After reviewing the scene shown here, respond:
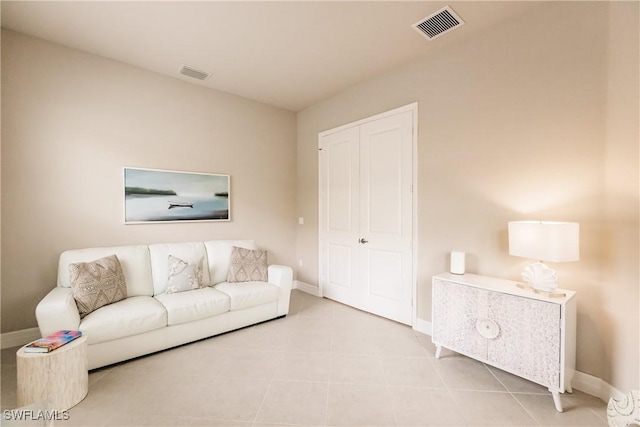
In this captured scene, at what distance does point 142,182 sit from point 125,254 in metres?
0.86

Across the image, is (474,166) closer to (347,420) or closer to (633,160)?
(633,160)

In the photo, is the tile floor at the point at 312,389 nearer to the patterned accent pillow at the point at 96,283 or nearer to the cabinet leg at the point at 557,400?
the cabinet leg at the point at 557,400

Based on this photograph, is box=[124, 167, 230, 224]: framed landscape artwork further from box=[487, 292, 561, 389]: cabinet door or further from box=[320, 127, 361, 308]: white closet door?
box=[487, 292, 561, 389]: cabinet door

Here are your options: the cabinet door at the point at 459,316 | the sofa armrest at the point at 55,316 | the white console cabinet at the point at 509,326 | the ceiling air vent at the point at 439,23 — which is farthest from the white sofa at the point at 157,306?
the ceiling air vent at the point at 439,23

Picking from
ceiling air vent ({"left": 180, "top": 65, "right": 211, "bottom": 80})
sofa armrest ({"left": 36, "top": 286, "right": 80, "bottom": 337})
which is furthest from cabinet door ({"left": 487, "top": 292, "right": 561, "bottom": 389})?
ceiling air vent ({"left": 180, "top": 65, "right": 211, "bottom": 80})

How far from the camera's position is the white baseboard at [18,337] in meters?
2.53

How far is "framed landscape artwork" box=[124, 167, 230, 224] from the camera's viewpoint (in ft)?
10.3

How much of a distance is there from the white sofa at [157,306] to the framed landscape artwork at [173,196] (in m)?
0.44

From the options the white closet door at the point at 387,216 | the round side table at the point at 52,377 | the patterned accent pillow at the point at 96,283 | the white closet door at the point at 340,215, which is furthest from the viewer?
the white closet door at the point at 340,215

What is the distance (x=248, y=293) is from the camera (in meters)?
2.97

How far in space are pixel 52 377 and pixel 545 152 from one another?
3.84 m

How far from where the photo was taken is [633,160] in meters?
1.77

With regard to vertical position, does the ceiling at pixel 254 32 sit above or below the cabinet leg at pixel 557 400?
above

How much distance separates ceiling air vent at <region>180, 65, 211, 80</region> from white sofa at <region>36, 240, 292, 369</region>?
2045 mm
